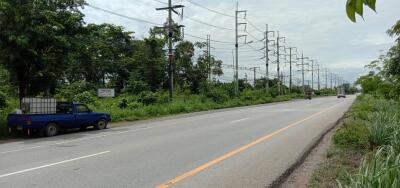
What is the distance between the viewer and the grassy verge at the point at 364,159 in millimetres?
5457

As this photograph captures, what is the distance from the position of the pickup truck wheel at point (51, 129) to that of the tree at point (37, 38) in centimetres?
336

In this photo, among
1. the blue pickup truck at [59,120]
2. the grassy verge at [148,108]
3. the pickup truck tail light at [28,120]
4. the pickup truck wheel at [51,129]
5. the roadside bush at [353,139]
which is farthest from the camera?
the grassy verge at [148,108]

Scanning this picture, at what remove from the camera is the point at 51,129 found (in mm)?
19828

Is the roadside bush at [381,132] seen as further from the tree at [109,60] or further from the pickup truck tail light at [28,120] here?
the tree at [109,60]

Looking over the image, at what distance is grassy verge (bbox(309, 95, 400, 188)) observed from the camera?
5.46m

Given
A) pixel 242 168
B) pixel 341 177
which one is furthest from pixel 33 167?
pixel 341 177

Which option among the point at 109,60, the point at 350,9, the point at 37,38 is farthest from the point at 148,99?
the point at 350,9

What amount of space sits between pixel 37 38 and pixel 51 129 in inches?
164

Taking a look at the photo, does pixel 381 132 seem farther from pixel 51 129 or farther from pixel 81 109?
pixel 81 109

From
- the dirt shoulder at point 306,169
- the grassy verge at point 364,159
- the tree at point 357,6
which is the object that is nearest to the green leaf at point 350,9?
the tree at point 357,6

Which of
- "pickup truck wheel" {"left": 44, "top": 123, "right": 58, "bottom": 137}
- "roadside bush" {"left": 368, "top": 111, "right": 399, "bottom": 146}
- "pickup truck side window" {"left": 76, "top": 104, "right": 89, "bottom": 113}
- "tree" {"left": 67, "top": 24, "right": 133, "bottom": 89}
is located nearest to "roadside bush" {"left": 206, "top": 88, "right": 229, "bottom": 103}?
"tree" {"left": 67, "top": 24, "right": 133, "bottom": 89}

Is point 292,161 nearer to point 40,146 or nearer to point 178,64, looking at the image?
point 40,146

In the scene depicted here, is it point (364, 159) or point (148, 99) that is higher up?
point (148, 99)

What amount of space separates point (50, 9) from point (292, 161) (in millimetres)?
16032
